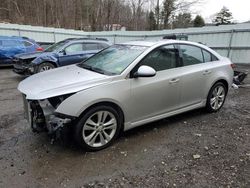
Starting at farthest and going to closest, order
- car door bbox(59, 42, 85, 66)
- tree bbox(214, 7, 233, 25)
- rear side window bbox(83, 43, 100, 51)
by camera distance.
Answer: tree bbox(214, 7, 233, 25) < rear side window bbox(83, 43, 100, 51) < car door bbox(59, 42, 85, 66)

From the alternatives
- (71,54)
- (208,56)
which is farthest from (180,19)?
(208,56)

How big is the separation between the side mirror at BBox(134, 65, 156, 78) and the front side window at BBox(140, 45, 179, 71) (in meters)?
0.18

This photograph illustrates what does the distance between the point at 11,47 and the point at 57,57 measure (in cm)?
415

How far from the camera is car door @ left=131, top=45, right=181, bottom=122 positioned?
357 cm

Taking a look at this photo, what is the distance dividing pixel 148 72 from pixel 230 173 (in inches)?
69.5

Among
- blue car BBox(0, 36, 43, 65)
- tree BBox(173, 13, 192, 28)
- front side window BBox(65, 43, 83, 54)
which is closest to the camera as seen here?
front side window BBox(65, 43, 83, 54)

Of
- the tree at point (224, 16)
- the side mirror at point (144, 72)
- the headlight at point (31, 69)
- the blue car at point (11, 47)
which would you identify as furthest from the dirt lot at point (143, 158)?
the tree at point (224, 16)

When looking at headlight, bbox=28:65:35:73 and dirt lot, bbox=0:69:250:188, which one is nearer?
dirt lot, bbox=0:69:250:188

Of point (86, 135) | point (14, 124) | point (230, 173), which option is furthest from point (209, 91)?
point (14, 124)

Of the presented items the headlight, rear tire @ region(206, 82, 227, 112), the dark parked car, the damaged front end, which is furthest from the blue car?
rear tire @ region(206, 82, 227, 112)

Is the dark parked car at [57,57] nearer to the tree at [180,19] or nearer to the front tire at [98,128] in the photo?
the front tire at [98,128]

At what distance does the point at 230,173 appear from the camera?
2875 mm

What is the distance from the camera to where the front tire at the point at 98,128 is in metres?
3.12

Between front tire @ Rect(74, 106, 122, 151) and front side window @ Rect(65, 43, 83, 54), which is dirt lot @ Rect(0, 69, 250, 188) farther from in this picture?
front side window @ Rect(65, 43, 83, 54)
